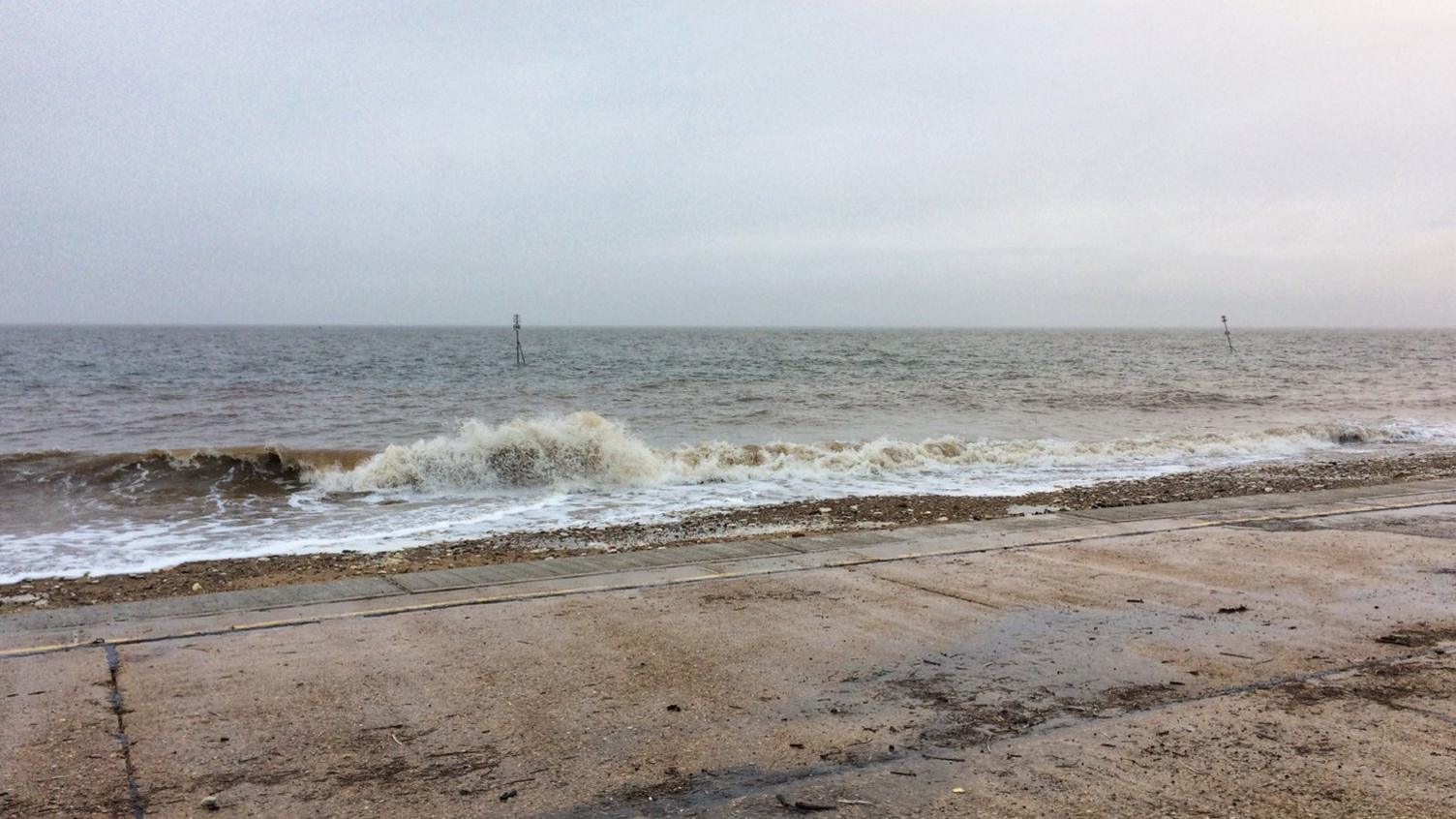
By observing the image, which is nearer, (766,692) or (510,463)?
(766,692)

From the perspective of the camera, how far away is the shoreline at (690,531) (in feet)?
22.7

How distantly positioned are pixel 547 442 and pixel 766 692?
32.1 feet

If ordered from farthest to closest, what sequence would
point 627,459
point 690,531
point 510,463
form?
point 627,459
point 510,463
point 690,531

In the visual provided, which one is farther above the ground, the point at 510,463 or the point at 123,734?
the point at 123,734

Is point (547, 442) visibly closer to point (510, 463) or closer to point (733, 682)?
point (510, 463)

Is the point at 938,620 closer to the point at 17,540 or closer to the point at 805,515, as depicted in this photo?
the point at 805,515

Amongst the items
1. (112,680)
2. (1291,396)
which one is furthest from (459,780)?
(1291,396)

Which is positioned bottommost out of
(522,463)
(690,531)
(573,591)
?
(690,531)

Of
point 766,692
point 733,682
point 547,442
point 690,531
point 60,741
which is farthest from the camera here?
point 547,442

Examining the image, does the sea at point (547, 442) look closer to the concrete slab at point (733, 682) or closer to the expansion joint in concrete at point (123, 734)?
the expansion joint in concrete at point (123, 734)

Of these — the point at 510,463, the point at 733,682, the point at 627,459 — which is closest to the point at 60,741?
the point at 733,682

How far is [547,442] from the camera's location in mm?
13352

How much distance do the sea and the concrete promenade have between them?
156 inches

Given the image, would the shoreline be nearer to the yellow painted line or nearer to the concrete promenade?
the concrete promenade
